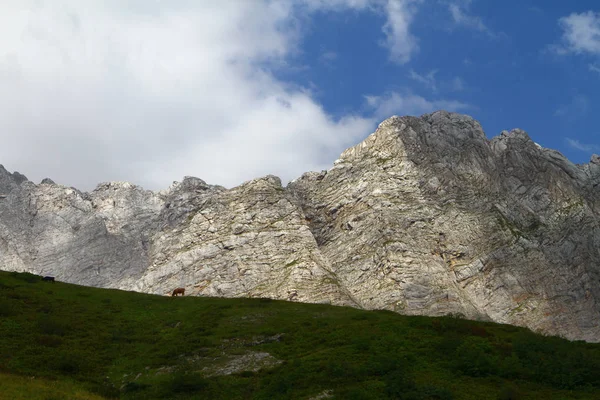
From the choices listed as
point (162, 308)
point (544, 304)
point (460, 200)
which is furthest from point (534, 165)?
point (162, 308)

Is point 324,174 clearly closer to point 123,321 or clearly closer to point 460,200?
point 460,200

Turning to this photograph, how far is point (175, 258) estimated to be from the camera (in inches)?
6698

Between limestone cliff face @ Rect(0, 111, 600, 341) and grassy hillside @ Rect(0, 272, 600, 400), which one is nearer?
grassy hillside @ Rect(0, 272, 600, 400)

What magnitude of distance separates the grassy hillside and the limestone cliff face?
8035 centimetres

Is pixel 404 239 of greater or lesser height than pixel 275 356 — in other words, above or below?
above

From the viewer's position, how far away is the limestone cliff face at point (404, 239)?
14712 cm

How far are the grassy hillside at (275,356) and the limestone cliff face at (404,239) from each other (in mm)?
80347

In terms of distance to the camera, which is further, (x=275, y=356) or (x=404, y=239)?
Answer: (x=404, y=239)

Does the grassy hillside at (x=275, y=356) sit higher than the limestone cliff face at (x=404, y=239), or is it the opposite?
the limestone cliff face at (x=404, y=239)

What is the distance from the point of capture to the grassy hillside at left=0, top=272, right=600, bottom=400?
44.2 metres

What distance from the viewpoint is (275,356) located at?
5316 cm

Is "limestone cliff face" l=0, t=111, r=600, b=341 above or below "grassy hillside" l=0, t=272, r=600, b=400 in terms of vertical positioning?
above

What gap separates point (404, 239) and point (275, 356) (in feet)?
354

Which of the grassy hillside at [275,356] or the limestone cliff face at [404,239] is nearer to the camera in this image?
the grassy hillside at [275,356]
